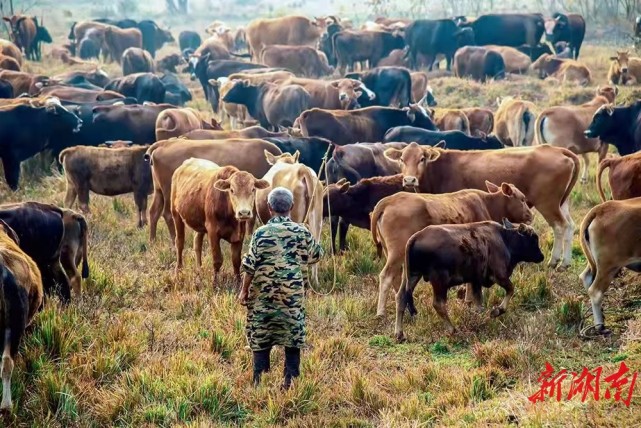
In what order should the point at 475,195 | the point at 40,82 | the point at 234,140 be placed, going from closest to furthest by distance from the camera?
the point at 475,195
the point at 234,140
the point at 40,82

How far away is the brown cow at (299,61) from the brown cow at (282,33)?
370 cm

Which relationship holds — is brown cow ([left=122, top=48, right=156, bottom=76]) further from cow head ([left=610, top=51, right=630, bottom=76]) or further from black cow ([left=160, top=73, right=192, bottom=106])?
cow head ([left=610, top=51, right=630, bottom=76])

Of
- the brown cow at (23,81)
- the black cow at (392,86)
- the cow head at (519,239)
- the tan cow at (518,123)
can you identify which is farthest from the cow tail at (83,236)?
the black cow at (392,86)

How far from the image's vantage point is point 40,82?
913 inches

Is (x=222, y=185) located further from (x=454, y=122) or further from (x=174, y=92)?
(x=174, y=92)

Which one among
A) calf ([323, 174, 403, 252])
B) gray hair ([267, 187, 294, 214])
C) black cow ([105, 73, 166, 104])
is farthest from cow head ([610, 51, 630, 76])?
gray hair ([267, 187, 294, 214])

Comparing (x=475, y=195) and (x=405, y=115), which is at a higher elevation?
(x=475, y=195)

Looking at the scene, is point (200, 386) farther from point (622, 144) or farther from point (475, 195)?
point (622, 144)

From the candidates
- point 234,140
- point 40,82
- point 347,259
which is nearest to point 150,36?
point 40,82

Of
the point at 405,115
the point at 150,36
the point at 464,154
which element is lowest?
the point at 150,36

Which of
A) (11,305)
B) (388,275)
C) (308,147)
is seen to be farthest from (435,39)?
(11,305)

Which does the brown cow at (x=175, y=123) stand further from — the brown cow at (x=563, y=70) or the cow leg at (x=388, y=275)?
the brown cow at (x=563, y=70)

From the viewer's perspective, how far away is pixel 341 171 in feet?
44.8

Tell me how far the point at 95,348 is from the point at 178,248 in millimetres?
3487
